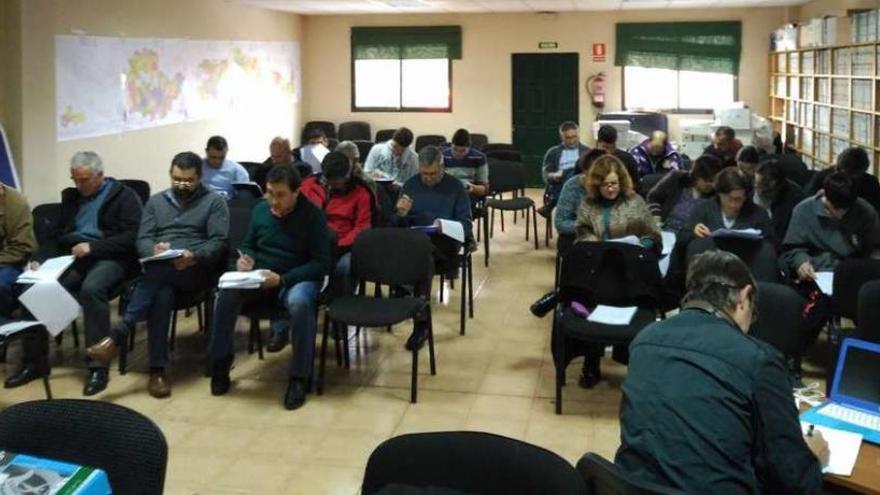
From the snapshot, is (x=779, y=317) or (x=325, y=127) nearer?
(x=779, y=317)

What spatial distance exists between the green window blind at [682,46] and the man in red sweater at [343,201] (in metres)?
7.68

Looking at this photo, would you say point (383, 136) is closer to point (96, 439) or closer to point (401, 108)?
point (401, 108)

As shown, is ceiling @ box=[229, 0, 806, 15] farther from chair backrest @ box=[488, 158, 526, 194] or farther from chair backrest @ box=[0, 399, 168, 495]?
chair backrest @ box=[0, 399, 168, 495]

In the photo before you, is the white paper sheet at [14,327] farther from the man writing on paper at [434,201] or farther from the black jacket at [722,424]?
the black jacket at [722,424]

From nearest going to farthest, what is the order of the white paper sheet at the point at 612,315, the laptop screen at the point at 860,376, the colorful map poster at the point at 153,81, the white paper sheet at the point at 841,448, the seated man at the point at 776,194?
1. the white paper sheet at the point at 841,448
2. the laptop screen at the point at 860,376
3. the white paper sheet at the point at 612,315
4. the seated man at the point at 776,194
5. the colorful map poster at the point at 153,81

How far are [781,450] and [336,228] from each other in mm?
3840

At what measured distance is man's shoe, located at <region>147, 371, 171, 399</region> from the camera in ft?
15.3

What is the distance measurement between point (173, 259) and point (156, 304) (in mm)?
277

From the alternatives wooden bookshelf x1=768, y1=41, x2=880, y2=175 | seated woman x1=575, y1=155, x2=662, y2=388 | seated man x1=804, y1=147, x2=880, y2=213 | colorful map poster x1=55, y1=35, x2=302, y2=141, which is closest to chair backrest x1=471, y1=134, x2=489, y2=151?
→ colorful map poster x1=55, y1=35, x2=302, y2=141

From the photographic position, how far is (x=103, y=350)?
4.66 metres

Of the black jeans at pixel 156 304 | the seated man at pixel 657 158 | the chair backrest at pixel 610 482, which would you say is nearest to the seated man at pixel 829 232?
the seated man at pixel 657 158

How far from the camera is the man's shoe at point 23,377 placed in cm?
477

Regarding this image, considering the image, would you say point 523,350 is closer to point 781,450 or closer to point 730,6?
point 781,450

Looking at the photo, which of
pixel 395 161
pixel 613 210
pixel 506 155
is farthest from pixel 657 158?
pixel 613 210
